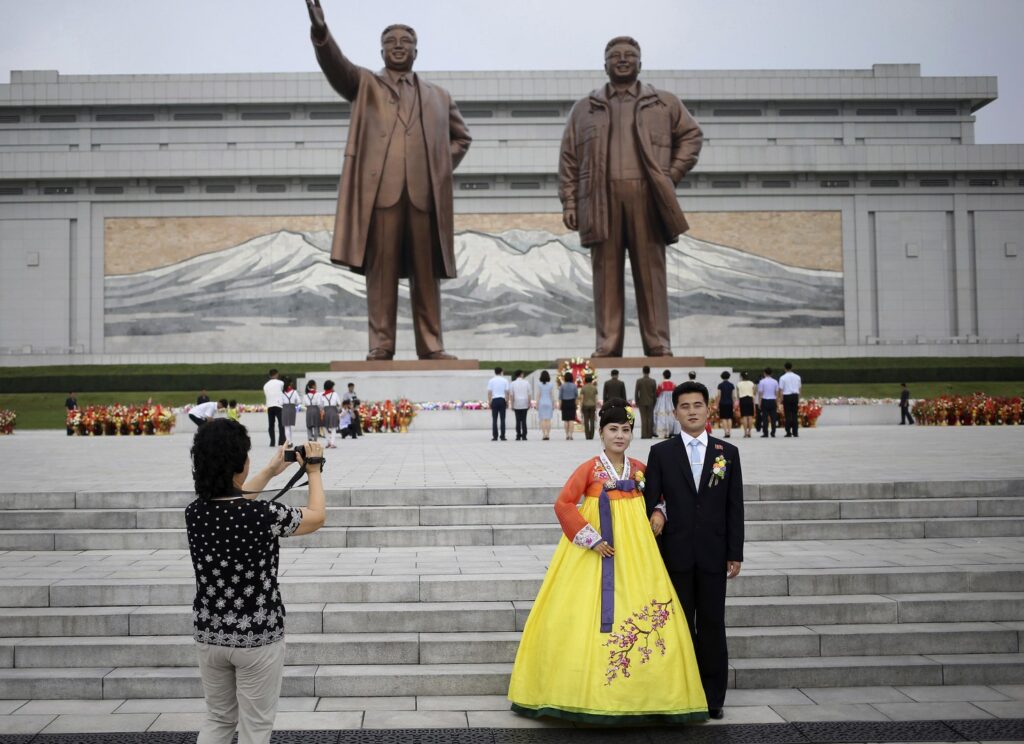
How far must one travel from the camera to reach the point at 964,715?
13.1 feet

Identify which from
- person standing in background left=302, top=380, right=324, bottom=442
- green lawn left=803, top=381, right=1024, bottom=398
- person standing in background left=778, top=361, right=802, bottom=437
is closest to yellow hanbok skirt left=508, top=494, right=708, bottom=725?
person standing in background left=302, top=380, right=324, bottom=442

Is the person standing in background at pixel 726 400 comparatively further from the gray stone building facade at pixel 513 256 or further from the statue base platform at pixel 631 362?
the gray stone building facade at pixel 513 256

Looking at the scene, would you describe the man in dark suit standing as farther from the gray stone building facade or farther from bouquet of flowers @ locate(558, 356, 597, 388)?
the gray stone building facade

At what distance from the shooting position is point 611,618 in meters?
3.65

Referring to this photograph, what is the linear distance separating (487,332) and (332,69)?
18.2m

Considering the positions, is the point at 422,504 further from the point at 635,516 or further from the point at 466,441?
the point at 466,441

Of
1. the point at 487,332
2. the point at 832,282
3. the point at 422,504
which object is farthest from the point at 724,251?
the point at 422,504

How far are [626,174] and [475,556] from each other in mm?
11011

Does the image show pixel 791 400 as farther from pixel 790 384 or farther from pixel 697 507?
pixel 697 507

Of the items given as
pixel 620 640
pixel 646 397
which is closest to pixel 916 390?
pixel 646 397

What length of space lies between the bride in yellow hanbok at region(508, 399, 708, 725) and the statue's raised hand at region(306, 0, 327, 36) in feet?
33.5

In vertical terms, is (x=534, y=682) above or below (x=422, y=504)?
below

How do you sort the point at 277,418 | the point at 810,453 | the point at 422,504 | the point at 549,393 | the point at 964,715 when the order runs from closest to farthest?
the point at 964,715
the point at 422,504
the point at 810,453
the point at 277,418
the point at 549,393

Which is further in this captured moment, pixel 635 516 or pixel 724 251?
pixel 724 251
